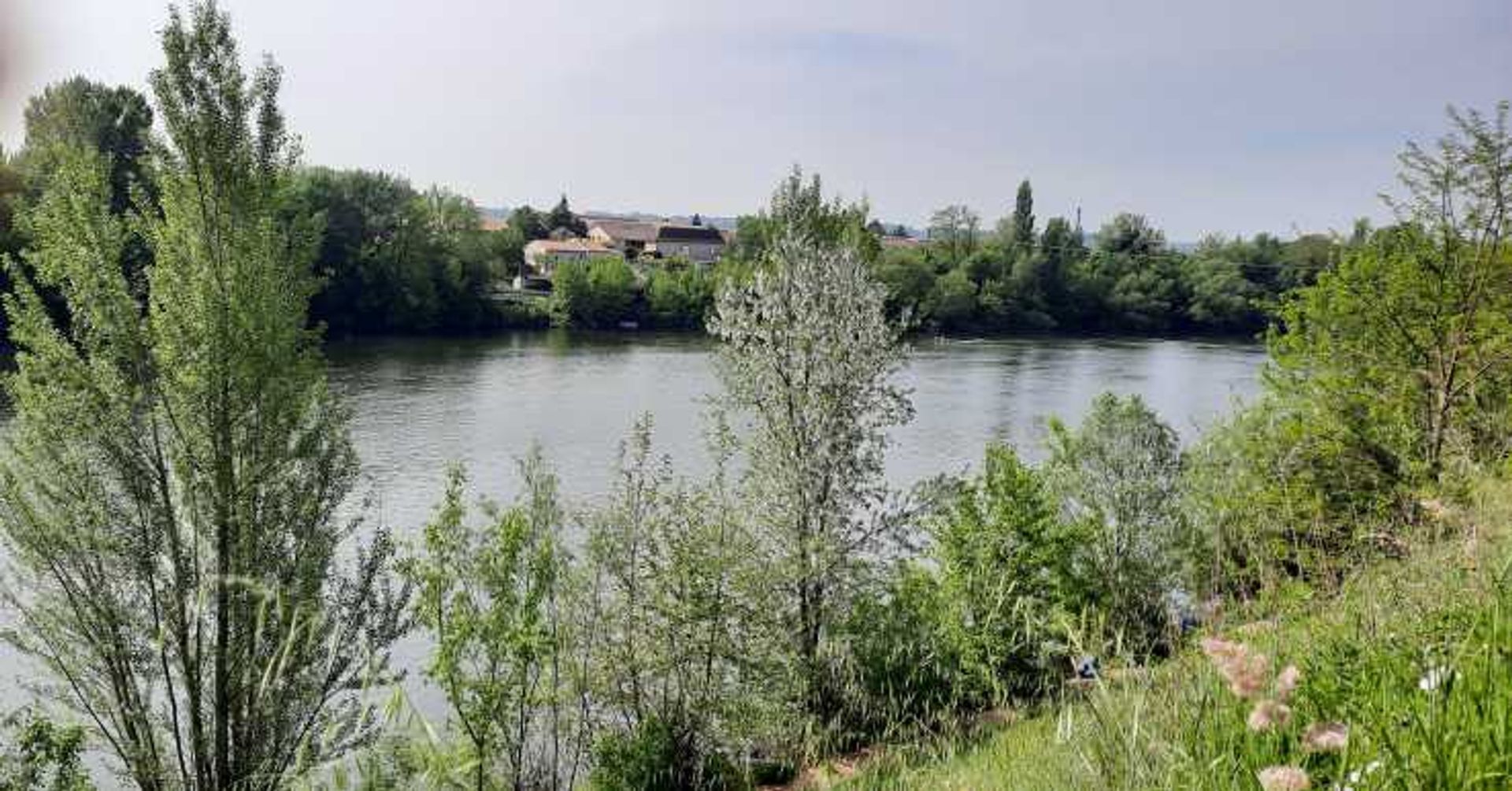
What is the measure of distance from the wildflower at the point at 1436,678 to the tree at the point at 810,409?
12.1m

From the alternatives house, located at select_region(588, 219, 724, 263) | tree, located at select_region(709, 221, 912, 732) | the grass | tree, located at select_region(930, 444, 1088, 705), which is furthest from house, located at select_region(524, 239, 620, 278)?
the grass

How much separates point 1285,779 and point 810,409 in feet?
43.3

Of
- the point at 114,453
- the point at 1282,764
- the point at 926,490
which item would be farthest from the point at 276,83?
the point at 1282,764

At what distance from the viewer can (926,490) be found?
15.5 m

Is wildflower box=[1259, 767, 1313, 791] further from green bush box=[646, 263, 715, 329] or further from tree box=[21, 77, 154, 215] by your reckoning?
green bush box=[646, 263, 715, 329]

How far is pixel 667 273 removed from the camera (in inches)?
3359

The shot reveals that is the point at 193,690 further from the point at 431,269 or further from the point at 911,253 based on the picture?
the point at 911,253

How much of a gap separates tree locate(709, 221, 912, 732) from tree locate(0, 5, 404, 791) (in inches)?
223

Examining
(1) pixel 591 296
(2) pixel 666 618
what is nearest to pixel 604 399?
(2) pixel 666 618

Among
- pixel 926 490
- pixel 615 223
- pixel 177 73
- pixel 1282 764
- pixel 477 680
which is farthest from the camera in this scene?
pixel 615 223

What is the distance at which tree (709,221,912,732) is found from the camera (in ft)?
49.0

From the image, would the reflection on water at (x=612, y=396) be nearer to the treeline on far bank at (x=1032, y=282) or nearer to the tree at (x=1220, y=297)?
the treeline on far bank at (x=1032, y=282)

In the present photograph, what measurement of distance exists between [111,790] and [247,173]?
963cm

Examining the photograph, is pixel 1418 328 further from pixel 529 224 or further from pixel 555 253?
pixel 529 224
